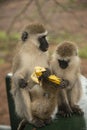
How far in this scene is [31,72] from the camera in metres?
8.09

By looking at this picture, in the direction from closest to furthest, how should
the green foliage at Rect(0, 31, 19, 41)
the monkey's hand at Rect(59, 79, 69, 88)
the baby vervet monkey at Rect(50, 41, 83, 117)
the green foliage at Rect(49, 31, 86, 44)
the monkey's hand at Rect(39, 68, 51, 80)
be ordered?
the monkey's hand at Rect(39, 68, 51, 80)
the monkey's hand at Rect(59, 79, 69, 88)
the baby vervet monkey at Rect(50, 41, 83, 117)
the green foliage at Rect(49, 31, 86, 44)
the green foliage at Rect(0, 31, 19, 41)

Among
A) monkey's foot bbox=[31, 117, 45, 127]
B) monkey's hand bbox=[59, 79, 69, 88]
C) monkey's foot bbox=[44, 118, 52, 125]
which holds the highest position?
monkey's hand bbox=[59, 79, 69, 88]

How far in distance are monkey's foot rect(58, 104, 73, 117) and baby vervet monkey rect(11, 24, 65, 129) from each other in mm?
115

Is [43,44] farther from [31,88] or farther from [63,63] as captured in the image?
[31,88]

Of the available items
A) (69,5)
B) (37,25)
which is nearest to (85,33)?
(69,5)

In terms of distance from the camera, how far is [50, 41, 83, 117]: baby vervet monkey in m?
7.93

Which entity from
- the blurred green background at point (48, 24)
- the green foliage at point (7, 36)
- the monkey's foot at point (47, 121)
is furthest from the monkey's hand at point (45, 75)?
the green foliage at point (7, 36)

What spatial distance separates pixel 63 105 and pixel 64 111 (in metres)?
0.13

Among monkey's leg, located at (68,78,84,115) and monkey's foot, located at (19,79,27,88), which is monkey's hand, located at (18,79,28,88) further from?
monkey's leg, located at (68,78,84,115)

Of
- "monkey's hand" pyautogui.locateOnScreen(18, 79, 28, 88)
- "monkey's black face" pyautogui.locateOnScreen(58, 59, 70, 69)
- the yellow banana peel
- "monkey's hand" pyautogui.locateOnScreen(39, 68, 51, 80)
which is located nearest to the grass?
"monkey's black face" pyautogui.locateOnScreen(58, 59, 70, 69)

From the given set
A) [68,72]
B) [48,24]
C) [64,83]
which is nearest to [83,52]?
[48,24]

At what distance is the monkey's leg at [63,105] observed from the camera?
7832 mm

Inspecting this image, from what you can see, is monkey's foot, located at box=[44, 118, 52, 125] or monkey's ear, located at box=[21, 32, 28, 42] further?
monkey's ear, located at box=[21, 32, 28, 42]

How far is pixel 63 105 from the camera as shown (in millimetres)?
7957
